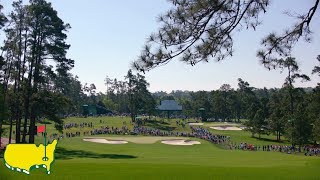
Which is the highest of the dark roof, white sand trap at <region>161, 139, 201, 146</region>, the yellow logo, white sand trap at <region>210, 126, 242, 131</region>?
the dark roof

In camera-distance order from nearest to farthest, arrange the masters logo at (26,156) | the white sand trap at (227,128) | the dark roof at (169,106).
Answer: the masters logo at (26,156) < the white sand trap at (227,128) < the dark roof at (169,106)

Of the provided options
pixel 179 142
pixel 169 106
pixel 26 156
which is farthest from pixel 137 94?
pixel 26 156

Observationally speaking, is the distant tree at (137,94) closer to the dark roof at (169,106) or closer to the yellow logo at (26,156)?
the dark roof at (169,106)

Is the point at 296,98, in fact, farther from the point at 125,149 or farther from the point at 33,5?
the point at 33,5

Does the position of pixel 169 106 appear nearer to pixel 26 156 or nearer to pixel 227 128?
pixel 227 128

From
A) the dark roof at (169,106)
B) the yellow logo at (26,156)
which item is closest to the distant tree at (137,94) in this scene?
the dark roof at (169,106)

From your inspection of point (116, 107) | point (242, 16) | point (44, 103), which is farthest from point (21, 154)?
point (116, 107)

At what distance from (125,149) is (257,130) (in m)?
29.0

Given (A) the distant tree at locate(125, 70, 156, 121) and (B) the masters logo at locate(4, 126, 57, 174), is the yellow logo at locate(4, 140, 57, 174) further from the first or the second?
(A) the distant tree at locate(125, 70, 156, 121)

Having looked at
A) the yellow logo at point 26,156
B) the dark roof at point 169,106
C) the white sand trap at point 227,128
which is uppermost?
the dark roof at point 169,106

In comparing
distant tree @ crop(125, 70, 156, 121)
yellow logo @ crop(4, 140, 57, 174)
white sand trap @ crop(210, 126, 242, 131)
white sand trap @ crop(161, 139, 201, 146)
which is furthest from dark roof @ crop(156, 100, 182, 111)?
yellow logo @ crop(4, 140, 57, 174)

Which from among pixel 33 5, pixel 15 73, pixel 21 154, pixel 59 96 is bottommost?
pixel 21 154

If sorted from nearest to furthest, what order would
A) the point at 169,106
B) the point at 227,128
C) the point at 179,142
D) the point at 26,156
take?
1. the point at 26,156
2. the point at 179,142
3. the point at 227,128
4. the point at 169,106

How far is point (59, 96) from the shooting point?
3666cm
